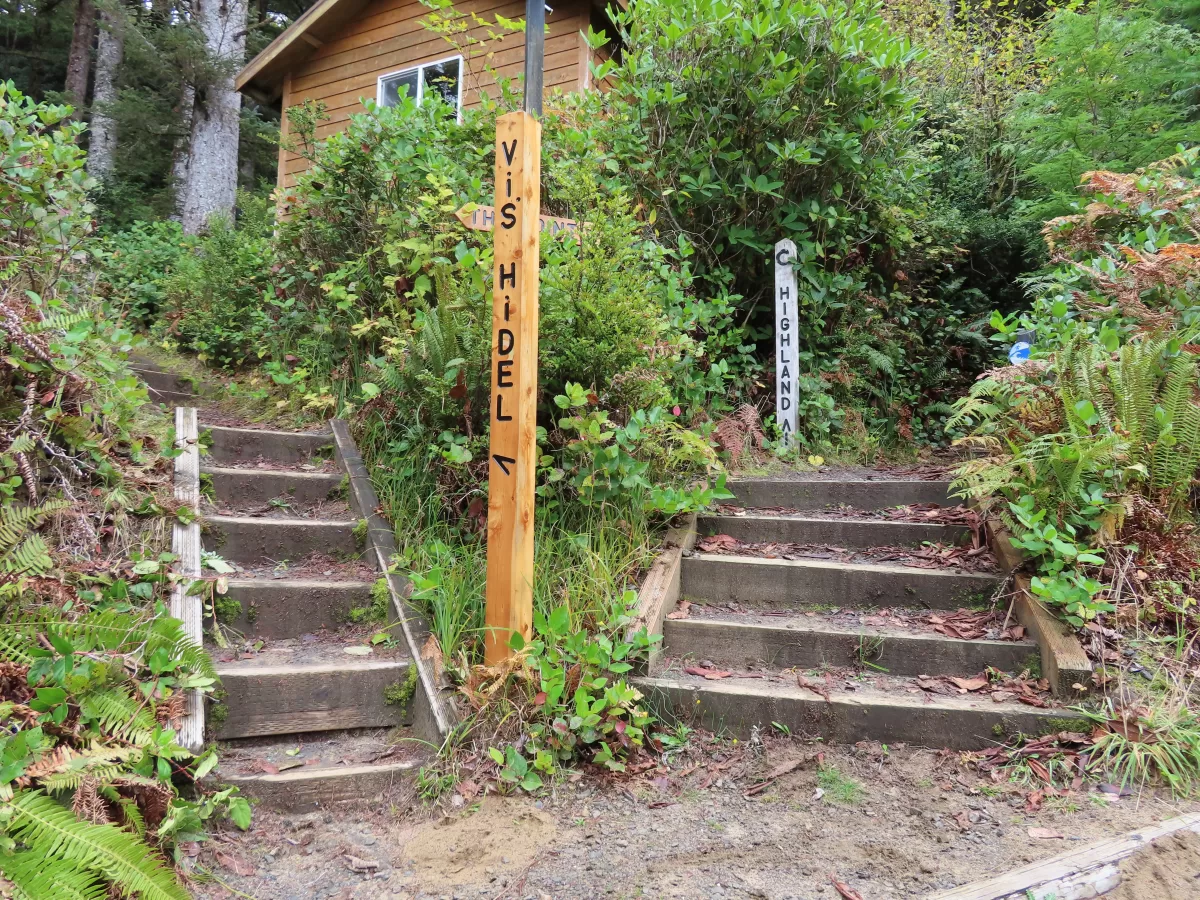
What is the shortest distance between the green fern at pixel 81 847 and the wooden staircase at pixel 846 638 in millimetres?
1818

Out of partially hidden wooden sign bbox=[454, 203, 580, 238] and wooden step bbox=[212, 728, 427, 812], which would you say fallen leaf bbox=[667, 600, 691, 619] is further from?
partially hidden wooden sign bbox=[454, 203, 580, 238]

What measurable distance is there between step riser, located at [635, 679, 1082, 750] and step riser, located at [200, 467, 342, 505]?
7.54 ft

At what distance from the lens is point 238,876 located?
222 centimetres

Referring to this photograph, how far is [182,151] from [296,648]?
1441cm

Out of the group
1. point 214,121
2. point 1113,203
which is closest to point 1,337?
point 1113,203

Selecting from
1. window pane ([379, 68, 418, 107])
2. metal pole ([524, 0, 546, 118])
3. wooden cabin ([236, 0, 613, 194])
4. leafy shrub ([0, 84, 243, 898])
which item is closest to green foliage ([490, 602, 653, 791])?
leafy shrub ([0, 84, 243, 898])

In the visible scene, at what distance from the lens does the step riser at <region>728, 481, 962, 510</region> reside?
14.7 feet

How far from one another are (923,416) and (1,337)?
7032 millimetres

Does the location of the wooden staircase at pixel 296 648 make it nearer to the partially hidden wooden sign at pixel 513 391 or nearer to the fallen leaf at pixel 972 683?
the partially hidden wooden sign at pixel 513 391

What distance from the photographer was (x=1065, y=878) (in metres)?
2.06

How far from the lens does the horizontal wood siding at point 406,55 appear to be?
28.4ft

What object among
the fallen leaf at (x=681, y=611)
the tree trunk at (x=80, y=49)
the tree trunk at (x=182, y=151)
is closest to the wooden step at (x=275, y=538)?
the fallen leaf at (x=681, y=611)

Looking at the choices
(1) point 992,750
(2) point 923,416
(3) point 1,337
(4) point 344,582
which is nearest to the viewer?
(1) point 992,750

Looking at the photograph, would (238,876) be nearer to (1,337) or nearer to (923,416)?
(1,337)
